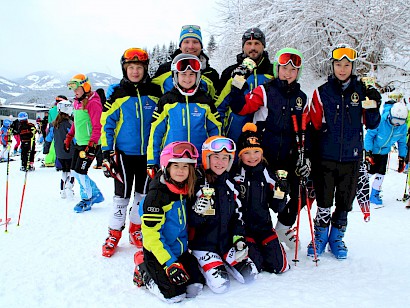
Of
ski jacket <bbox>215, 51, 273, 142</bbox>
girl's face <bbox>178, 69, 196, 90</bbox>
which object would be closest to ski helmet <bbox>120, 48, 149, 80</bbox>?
girl's face <bbox>178, 69, 196, 90</bbox>

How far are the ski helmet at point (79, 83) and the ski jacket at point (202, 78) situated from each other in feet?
7.64

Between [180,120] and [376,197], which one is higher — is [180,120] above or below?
above

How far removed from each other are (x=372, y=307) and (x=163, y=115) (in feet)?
9.14

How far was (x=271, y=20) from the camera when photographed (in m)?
16.3

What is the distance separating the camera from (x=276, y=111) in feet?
12.8

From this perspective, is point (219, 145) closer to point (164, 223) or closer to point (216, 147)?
point (216, 147)

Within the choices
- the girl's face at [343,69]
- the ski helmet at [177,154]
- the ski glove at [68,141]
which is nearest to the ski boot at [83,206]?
the ski glove at [68,141]

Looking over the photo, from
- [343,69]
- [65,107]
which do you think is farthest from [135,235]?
[65,107]

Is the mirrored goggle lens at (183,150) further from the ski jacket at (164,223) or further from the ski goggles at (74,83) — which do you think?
the ski goggles at (74,83)

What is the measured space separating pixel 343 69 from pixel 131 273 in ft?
11.0

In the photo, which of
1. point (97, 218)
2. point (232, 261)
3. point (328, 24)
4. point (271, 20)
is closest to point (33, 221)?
point (97, 218)

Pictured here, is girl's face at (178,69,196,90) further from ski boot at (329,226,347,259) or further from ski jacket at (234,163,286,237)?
ski boot at (329,226,347,259)

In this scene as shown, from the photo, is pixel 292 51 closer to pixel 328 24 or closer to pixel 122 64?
pixel 122 64

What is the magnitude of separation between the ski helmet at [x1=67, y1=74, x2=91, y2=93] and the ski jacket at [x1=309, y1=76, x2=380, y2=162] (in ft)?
13.9
